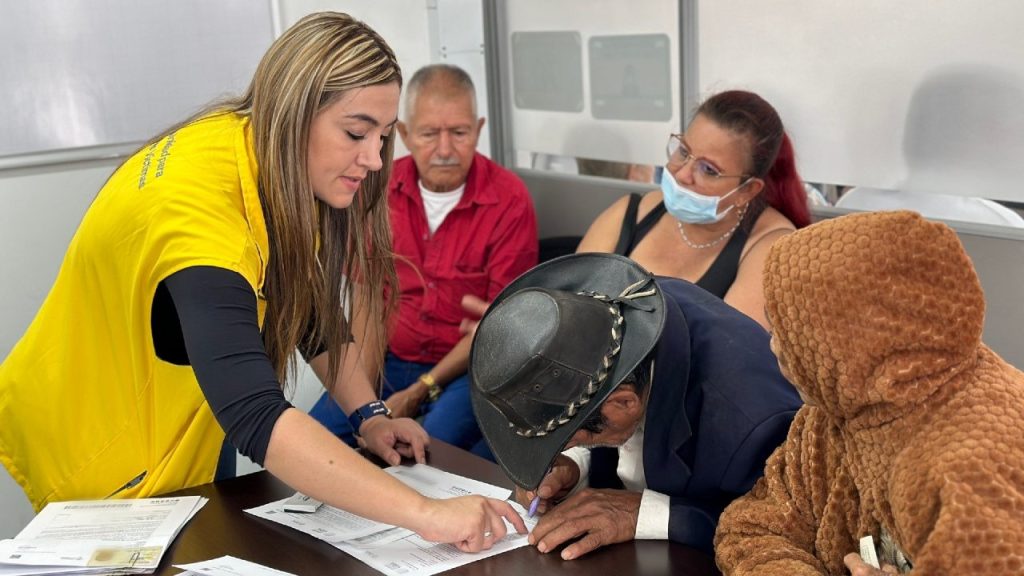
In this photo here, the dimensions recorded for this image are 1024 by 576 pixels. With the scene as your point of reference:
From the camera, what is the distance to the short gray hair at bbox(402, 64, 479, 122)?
335 cm

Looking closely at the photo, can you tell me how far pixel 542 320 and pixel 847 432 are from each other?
418mm

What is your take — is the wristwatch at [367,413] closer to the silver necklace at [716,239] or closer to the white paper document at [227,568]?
the white paper document at [227,568]

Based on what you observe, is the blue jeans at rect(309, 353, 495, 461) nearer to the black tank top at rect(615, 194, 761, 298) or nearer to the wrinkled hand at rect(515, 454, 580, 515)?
the black tank top at rect(615, 194, 761, 298)

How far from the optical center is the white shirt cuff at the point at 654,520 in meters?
1.59

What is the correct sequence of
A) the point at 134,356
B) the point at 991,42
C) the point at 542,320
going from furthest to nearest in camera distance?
the point at 991,42, the point at 134,356, the point at 542,320

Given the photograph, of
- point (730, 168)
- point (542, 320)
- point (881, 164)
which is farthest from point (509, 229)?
point (542, 320)

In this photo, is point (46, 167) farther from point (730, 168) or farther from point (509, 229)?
point (730, 168)

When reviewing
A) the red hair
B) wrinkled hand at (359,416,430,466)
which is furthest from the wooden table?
the red hair

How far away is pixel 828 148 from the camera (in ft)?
9.24

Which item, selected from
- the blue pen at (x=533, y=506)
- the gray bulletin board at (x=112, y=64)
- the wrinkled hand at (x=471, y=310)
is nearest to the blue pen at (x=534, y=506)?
the blue pen at (x=533, y=506)

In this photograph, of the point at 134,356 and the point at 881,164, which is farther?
the point at 881,164

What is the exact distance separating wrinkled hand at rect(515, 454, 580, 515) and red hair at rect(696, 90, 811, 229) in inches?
49.5

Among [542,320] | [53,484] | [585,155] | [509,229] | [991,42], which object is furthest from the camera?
[585,155]

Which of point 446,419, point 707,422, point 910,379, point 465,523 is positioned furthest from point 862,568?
point 446,419
